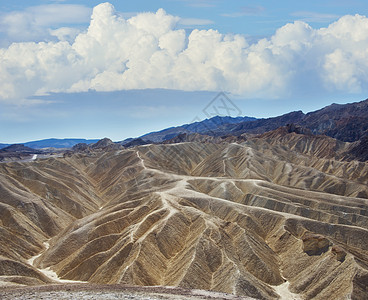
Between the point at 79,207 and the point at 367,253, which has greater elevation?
the point at 79,207

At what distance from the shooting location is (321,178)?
14612 centimetres

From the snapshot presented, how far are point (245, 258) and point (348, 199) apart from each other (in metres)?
46.4

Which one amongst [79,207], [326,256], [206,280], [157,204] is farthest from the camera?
[79,207]

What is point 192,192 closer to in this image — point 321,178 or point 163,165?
point 321,178

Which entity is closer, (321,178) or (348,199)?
(348,199)

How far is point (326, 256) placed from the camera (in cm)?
6869

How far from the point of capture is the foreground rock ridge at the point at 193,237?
63.1 m

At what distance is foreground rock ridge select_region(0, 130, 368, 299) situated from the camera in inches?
2484

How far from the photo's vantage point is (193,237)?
75.9 m

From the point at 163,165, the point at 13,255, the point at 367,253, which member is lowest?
the point at 367,253

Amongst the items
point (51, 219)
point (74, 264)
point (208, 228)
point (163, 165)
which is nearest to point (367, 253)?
point (208, 228)

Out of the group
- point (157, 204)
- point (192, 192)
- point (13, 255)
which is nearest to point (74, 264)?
point (13, 255)

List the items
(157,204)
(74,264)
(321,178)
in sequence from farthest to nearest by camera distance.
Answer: (321,178)
(157,204)
(74,264)

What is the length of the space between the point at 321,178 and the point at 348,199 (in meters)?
42.8
